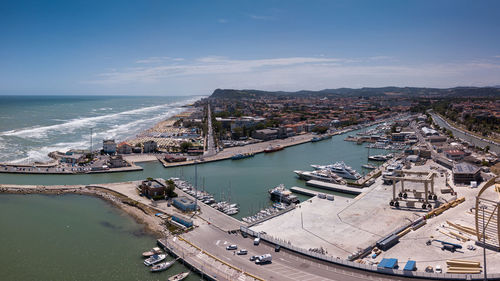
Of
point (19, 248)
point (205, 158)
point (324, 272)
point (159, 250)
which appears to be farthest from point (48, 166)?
point (324, 272)

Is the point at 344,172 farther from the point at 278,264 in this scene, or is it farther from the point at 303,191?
the point at 278,264

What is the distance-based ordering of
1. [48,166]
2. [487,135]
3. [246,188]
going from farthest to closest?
[487,135] → [48,166] → [246,188]

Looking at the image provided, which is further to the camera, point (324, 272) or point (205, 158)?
point (205, 158)

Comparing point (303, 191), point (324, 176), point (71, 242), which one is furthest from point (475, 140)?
point (71, 242)

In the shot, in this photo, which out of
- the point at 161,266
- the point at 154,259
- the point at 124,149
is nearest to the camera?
the point at 161,266

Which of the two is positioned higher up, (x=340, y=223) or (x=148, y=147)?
(x=148, y=147)

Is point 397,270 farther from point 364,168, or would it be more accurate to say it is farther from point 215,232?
point 364,168
